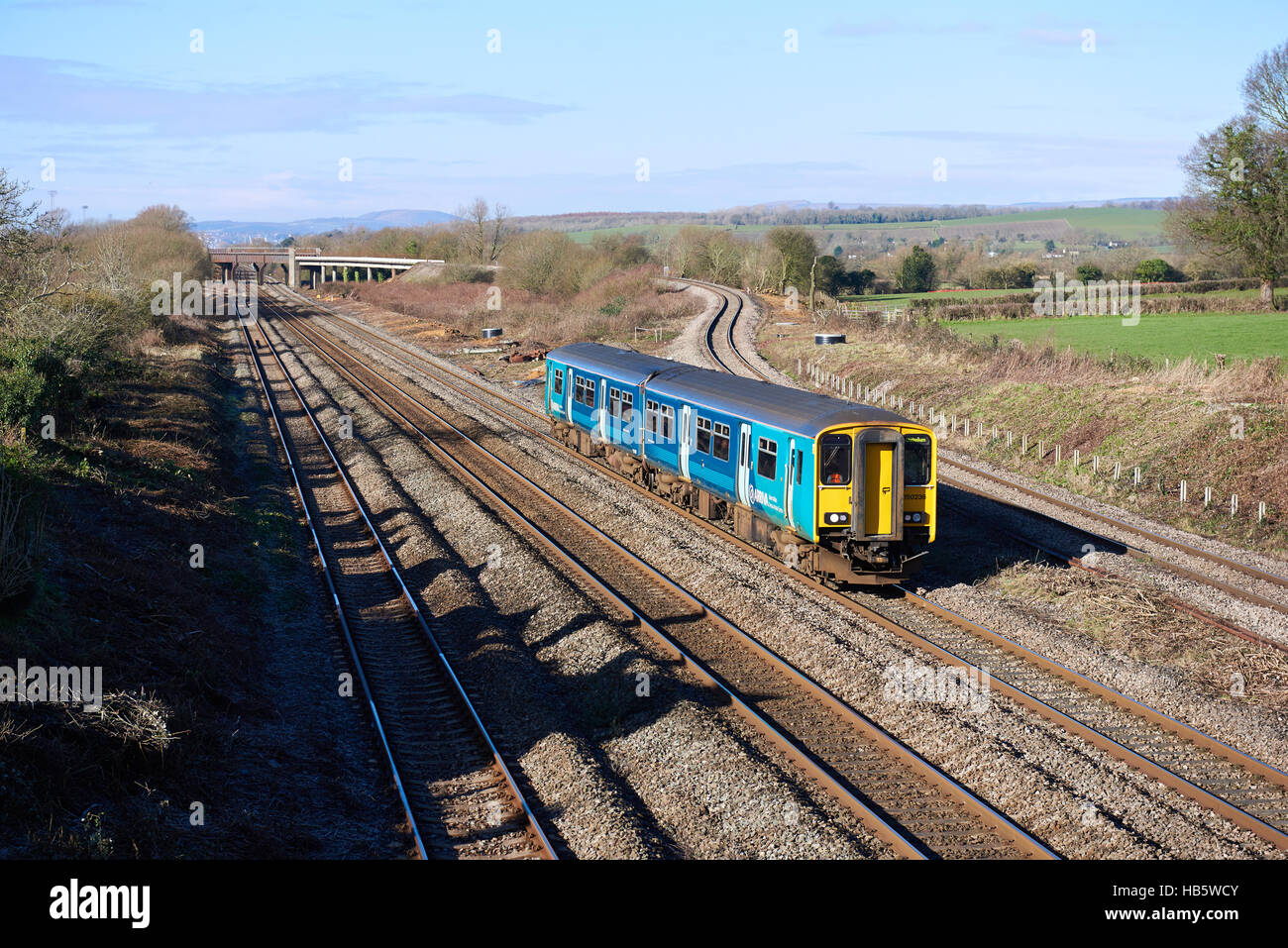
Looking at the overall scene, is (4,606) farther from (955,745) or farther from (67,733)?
(955,745)

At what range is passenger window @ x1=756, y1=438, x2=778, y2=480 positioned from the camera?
692 inches

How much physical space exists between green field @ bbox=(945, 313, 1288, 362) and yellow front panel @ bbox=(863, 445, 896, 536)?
77.7 feet

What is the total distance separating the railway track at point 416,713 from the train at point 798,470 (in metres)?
6.46

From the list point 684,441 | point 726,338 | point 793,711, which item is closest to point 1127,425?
point 684,441

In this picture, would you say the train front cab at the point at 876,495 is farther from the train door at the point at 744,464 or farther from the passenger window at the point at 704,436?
the passenger window at the point at 704,436

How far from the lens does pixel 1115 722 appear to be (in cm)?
1215

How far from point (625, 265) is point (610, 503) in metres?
70.8

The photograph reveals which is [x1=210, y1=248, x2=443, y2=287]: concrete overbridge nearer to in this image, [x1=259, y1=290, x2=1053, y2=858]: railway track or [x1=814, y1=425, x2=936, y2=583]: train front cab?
[x1=259, y1=290, x2=1053, y2=858]: railway track

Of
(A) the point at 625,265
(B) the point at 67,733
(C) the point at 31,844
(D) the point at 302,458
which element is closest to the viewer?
(C) the point at 31,844

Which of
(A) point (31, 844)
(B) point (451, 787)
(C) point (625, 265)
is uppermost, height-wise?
(C) point (625, 265)

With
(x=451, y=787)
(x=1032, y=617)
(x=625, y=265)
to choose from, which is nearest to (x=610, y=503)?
(x=1032, y=617)

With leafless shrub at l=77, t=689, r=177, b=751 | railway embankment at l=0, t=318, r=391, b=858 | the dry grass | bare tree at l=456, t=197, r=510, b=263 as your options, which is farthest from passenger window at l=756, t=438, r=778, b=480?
bare tree at l=456, t=197, r=510, b=263

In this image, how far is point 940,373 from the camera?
125 ft
